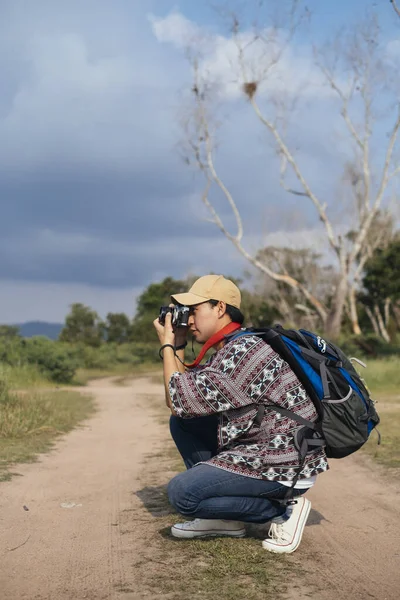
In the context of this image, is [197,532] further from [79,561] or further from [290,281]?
[290,281]

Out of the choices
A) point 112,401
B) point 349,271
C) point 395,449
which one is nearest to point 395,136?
point 349,271

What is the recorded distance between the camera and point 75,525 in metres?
4.84

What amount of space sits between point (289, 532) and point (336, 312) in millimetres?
29556

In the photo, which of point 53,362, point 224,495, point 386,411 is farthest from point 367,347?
point 224,495

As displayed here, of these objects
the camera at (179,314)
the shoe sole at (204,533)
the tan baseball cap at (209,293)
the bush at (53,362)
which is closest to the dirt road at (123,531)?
the shoe sole at (204,533)

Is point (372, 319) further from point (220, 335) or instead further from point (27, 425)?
point (220, 335)

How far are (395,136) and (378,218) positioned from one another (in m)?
6.33

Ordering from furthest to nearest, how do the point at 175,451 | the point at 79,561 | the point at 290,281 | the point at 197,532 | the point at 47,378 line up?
the point at 290,281
the point at 47,378
the point at 175,451
the point at 197,532
the point at 79,561

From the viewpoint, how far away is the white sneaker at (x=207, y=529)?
4.32 meters

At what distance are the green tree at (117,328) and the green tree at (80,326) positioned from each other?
12.4 feet

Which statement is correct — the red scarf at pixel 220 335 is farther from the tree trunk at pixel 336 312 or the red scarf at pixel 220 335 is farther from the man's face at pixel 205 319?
the tree trunk at pixel 336 312

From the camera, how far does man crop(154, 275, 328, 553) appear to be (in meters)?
3.91

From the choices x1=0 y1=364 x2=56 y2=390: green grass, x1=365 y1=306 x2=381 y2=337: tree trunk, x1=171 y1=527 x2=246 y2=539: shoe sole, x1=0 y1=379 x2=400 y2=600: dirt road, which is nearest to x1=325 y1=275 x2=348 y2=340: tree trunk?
x1=0 y1=364 x2=56 y2=390: green grass

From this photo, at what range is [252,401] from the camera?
3906mm
